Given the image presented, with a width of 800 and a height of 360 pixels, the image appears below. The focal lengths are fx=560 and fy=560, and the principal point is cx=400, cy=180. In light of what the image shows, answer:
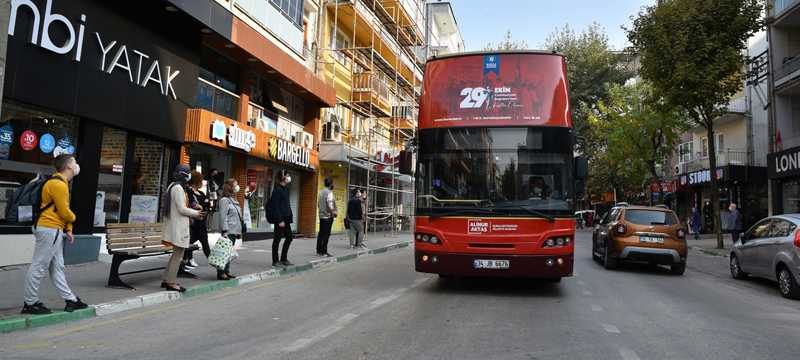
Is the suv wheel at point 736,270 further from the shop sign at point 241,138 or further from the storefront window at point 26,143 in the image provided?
the storefront window at point 26,143

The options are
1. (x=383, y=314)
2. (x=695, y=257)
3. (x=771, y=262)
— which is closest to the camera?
(x=383, y=314)

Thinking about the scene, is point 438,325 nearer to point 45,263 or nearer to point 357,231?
point 45,263

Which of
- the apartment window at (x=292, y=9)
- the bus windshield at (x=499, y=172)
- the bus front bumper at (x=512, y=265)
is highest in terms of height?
the apartment window at (x=292, y=9)

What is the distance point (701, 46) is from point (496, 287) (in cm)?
1486

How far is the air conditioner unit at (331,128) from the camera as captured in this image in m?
23.5

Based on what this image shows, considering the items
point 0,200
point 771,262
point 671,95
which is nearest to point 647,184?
point 671,95

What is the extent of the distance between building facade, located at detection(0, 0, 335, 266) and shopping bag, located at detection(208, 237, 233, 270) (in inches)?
137

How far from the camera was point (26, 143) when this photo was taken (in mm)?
9945

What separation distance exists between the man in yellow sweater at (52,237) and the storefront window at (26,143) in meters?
4.21

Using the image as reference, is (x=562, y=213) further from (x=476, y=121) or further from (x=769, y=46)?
(x=769, y=46)

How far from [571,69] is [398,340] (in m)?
41.3

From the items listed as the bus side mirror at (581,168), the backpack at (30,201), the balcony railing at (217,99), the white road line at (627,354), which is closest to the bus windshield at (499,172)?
the bus side mirror at (581,168)

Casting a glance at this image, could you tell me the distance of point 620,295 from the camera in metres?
9.22

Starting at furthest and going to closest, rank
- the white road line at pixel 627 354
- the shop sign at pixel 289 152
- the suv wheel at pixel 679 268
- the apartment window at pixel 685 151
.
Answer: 1. the apartment window at pixel 685 151
2. the shop sign at pixel 289 152
3. the suv wheel at pixel 679 268
4. the white road line at pixel 627 354
